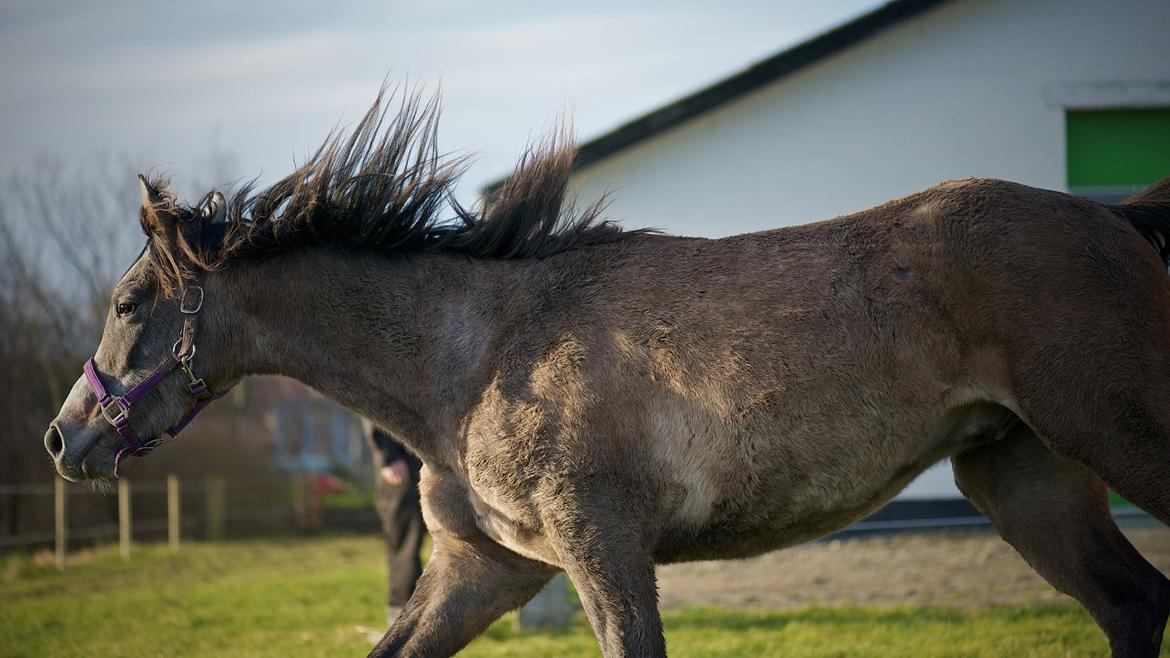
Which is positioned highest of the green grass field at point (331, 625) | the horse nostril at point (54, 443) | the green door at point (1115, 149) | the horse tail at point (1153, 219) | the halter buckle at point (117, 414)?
the green door at point (1115, 149)

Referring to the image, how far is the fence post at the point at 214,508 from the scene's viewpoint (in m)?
20.8

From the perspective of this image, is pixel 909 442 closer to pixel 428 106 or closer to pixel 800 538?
pixel 800 538

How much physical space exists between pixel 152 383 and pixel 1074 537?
163 inches

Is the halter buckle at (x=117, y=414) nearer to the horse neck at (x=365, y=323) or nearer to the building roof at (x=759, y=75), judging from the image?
the horse neck at (x=365, y=323)

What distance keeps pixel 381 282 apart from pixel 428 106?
0.93 meters

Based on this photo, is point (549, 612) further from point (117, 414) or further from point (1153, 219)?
point (1153, 219)

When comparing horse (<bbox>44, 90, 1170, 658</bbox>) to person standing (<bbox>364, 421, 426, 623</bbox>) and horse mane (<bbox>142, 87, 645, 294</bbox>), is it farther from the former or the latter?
person standing (<bbox>364, 421, 426, 623</bbox>)

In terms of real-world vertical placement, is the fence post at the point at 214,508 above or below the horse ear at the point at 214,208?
below

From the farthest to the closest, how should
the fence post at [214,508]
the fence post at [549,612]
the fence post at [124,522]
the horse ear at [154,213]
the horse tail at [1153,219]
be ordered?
the fence post at [214,508] < the fence post at [124,522] < the fence post at [549,612] < the horse ear at [154,213] < the horse tail at [1153,219]

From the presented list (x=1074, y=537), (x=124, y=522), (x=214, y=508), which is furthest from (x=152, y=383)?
(x=214, y=508)

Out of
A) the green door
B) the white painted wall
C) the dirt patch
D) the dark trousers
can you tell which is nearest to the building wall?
the white painted wall

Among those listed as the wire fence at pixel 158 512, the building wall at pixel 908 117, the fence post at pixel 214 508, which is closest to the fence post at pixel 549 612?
the building wall at pixel 908 117

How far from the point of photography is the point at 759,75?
1148cm

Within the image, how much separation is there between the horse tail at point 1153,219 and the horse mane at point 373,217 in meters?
2.22
